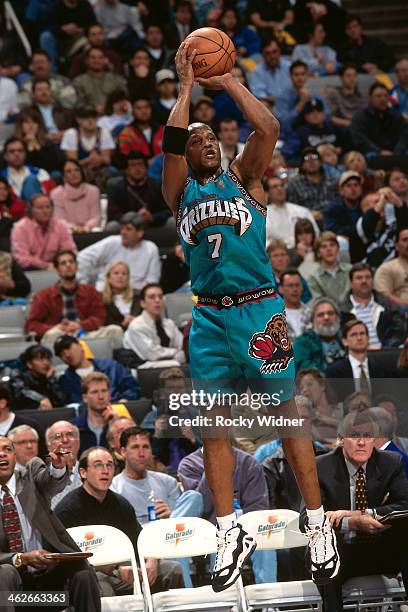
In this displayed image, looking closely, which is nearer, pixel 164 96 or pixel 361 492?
pixel 361 492

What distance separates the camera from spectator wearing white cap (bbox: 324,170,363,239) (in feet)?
39.2

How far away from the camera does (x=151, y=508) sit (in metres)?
7.98

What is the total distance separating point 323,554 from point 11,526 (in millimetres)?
1984

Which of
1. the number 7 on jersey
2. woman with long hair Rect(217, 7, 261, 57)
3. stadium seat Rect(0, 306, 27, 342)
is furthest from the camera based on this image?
woman with long hair Rect(217, 7, 261, 57)

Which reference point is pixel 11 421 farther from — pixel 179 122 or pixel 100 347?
pixel 179 122

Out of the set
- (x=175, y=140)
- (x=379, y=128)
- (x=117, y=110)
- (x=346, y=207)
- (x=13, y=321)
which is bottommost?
(x=175, y=140)

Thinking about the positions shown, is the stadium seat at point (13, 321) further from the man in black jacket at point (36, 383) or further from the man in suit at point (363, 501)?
the man in suit at point (363, 501)

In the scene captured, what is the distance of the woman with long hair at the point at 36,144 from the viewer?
40.4ft

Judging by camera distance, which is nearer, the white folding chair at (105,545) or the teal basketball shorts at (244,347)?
the teal basketball shorts at (244,347)

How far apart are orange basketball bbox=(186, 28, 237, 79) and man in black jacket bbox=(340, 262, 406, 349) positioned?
489 centimetres

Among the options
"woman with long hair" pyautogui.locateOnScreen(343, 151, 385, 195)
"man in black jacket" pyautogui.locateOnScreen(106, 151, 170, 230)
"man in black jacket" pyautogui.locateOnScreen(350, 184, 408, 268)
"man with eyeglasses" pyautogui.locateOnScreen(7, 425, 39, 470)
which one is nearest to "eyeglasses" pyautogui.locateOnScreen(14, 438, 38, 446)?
"man with eyeglasses" pyautogui.locateOnScreen(7, 425, 39, 470)

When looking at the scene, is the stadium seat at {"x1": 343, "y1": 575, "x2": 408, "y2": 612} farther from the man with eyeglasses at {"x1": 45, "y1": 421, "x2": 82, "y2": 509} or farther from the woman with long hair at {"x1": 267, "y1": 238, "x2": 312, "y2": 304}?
the woman with long hair at {"x1": 267, "y1": 238, "x2": 312, "y2": 304}

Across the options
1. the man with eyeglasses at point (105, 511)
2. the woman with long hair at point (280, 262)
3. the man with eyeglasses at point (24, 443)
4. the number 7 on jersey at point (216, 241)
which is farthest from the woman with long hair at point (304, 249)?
the number 7 on jersey at point (216, 241)

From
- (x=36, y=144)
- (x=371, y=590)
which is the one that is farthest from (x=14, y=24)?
(x=371, y=590)
